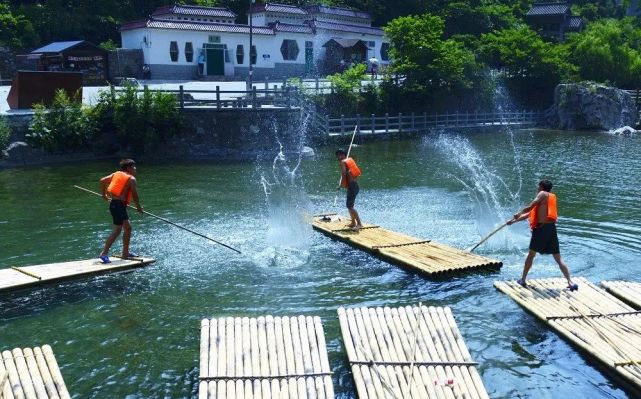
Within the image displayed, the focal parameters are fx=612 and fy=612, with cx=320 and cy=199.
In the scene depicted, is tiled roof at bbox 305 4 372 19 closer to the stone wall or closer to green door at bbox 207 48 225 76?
green door at bbox 207 48 225 76

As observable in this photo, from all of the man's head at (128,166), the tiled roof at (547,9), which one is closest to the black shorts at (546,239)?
the man's head at (128,166)

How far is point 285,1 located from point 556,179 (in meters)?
44.3

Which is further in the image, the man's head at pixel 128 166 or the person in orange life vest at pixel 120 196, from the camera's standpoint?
the man's head at pixel 128 166

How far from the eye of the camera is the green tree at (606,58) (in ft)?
189

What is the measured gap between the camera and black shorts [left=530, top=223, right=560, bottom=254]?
11930mm

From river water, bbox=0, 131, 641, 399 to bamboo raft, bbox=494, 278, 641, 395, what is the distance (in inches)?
9.9

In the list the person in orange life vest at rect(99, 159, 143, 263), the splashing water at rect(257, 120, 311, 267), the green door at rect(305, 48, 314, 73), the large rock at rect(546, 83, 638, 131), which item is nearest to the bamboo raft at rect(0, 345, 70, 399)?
the person in orange life vest at rect(99, 159, 143, 263)

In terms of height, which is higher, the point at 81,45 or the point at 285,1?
the point at 285,1

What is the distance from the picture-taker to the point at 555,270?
45.5 ft

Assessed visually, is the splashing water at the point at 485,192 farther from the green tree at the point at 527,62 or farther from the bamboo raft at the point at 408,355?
the green tree at the point at 527,62

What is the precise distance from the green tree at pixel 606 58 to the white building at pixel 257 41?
18805 mm

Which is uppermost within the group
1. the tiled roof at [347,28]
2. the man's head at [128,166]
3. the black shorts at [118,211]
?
the tiled roof at [347,28]

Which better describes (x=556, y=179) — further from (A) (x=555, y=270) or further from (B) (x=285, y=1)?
(B) (x=285, y=1)

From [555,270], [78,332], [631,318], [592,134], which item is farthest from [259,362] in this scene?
[592,134]
